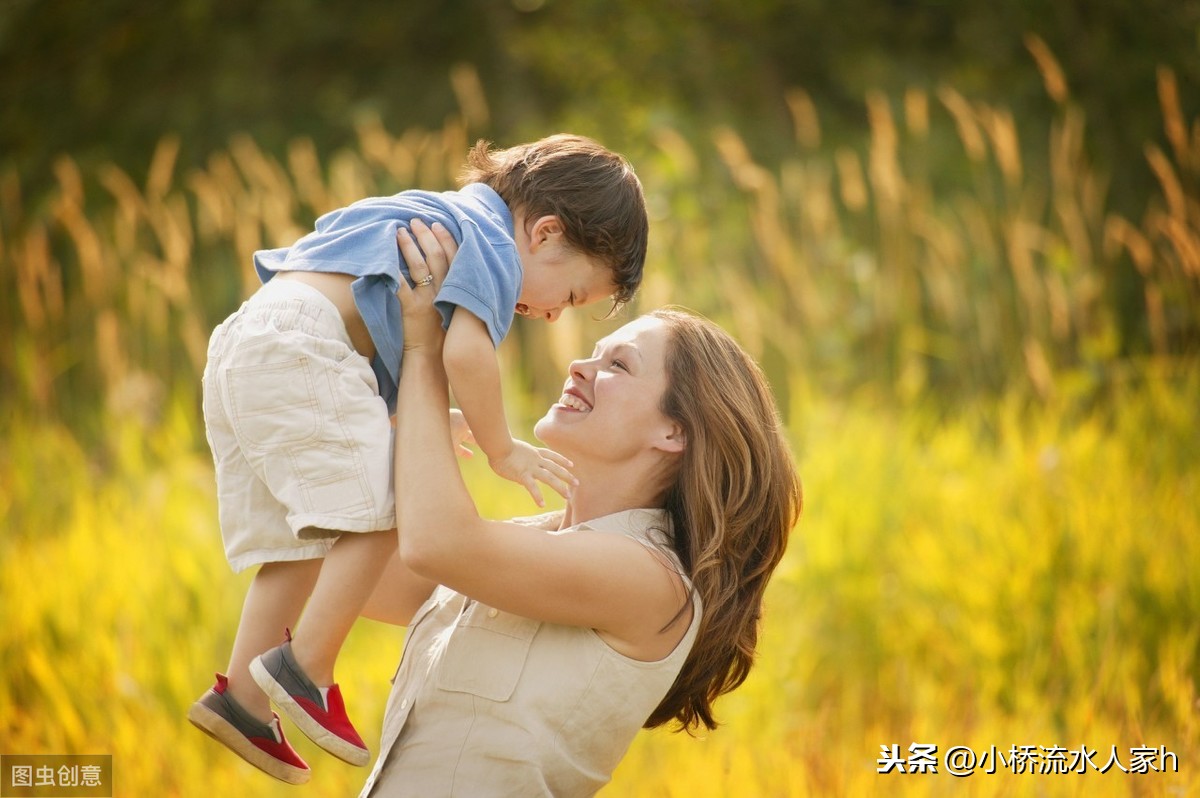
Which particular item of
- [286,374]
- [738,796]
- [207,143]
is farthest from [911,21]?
[286,374]

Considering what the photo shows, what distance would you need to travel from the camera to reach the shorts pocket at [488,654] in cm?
213

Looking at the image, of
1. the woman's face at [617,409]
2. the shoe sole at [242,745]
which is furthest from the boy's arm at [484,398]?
the shoe sole at [242,745]

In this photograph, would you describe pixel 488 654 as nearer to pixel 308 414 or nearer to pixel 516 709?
pixel 516 709

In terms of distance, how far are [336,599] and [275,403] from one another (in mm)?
353

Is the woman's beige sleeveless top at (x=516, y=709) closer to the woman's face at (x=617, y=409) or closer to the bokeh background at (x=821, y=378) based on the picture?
the woman's face at (x=617, y=409)

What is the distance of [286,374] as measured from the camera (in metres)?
2.06

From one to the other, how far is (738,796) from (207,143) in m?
7.80

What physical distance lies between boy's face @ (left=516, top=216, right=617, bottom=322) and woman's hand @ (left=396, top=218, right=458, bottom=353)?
0.19 m

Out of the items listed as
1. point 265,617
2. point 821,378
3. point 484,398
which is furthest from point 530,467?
point 821,378

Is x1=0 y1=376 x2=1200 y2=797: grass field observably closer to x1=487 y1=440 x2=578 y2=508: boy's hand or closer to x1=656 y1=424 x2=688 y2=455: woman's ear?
x1=656 y1=424 x2=688 y2=455: woman's ear

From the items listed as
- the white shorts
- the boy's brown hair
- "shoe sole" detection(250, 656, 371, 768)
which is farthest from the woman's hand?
"shoe sole" detection(250, 656, 371, 768)

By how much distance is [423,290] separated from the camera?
82.2 inches

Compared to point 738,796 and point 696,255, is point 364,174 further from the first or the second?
point 738,796

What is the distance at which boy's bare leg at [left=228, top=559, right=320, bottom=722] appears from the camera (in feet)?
7.09
